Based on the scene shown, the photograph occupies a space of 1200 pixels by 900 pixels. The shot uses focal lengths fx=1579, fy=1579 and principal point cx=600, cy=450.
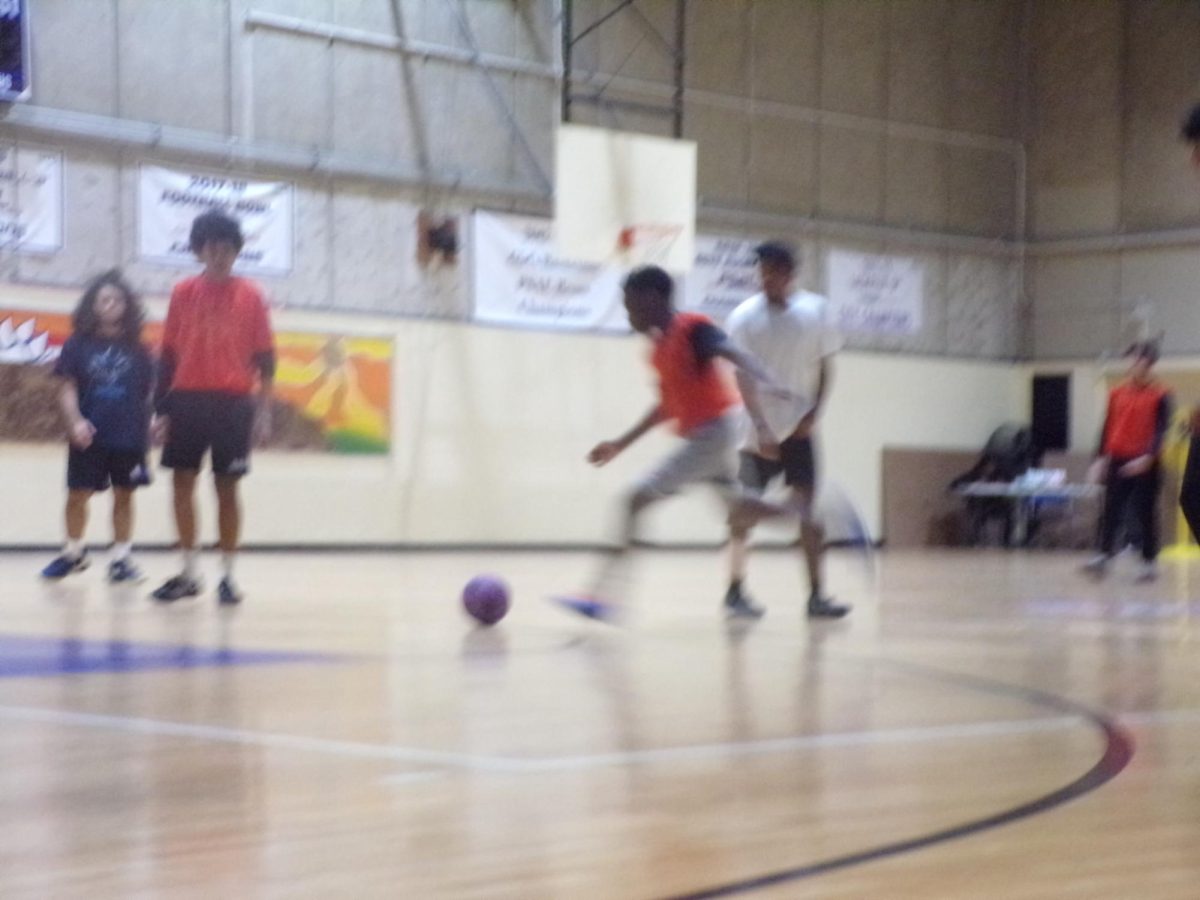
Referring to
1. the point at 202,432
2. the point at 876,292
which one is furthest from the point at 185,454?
the point at 876,292

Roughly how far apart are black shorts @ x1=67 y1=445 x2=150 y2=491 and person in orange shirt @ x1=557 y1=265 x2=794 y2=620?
3411 mm

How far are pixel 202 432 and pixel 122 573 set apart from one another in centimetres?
195

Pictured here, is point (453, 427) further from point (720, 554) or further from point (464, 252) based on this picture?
point (720, 554)

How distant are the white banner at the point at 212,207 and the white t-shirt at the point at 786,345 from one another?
6857 millimetres

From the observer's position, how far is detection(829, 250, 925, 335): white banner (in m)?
17.3

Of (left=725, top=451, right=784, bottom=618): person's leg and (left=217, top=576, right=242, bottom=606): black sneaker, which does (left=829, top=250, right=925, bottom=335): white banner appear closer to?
(left=725, top=451, right=784, bottom=618): person's leg

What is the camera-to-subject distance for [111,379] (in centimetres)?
839

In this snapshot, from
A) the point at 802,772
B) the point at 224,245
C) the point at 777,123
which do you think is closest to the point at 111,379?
the point at 224,245

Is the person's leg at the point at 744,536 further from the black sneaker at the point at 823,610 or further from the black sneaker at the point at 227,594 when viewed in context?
the black sneaker at the point at 227,594

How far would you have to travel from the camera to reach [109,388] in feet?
27.5

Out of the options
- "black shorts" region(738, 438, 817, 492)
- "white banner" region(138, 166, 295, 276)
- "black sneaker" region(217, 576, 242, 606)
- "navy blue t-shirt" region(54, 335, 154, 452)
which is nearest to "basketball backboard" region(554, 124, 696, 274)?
"white banner" region(138, 166, 295, 276)

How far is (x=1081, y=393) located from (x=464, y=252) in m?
7.60

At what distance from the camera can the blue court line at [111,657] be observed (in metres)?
4.34

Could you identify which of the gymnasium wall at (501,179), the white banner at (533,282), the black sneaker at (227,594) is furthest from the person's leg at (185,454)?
the white banner at (533,282)
